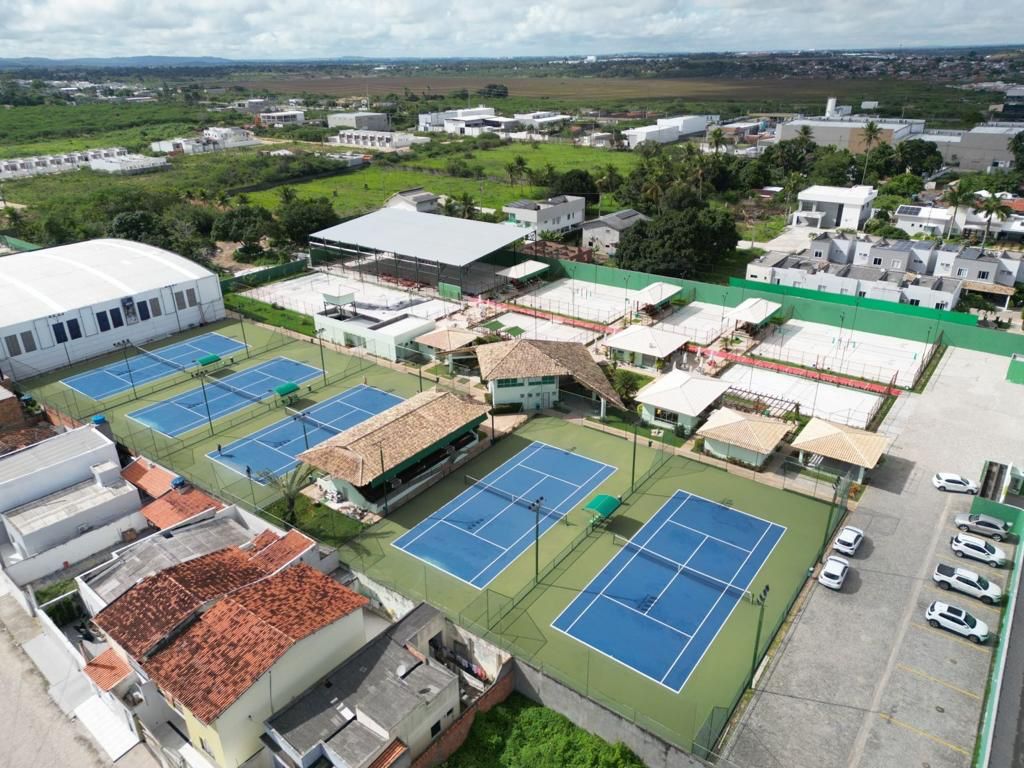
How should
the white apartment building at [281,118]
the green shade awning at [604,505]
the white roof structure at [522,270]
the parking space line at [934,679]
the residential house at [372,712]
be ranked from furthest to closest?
the white apartment building at [281,118]
the white roof structure at [522,270]
the green shade awning at [604,505]
the parking space line at [934,679]
the residential house at [372,712]

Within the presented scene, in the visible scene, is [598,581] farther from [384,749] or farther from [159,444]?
[159,444]

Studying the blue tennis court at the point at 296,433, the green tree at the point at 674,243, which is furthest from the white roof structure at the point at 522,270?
the blue tennis court at the point at 296,433

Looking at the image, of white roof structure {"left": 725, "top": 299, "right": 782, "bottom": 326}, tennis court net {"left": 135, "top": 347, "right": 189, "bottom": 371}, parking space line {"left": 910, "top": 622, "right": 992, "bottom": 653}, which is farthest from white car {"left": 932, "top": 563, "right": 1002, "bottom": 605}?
tennis court net {"left": 135, "top": 347, "right": 189, "bottom": 371}

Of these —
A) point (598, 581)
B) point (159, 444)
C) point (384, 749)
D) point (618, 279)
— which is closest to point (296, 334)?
point (159, 444)

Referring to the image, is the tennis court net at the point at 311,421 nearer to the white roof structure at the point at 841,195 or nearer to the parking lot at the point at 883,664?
the parking lot at the point at 883,664

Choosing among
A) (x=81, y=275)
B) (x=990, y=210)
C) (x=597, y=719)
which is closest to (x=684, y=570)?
(x=597, y=719)
